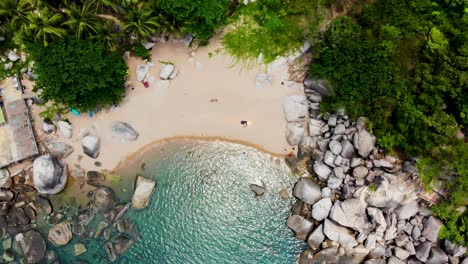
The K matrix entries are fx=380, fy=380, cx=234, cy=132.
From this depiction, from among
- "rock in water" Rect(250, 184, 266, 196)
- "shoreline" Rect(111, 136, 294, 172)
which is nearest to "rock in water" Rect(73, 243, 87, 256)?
"shoreline" Rect(111, 136, 294, 172)

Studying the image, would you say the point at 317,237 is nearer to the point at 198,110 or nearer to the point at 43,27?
the point at 198,110

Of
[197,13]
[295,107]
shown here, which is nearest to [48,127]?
[197,13]

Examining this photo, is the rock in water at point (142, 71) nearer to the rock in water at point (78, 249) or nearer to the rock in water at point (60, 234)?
the rock in water at point (60, 234)

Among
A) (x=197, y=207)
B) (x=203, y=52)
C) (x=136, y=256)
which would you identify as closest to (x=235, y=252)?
(x=197, y=207)

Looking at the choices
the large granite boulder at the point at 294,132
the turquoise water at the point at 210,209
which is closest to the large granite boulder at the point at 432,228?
the turquoise water at the point at 210,209

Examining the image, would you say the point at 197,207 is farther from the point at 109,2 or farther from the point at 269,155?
the point at 109,2

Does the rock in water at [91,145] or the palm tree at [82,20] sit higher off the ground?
the palm tree at [82,20]
